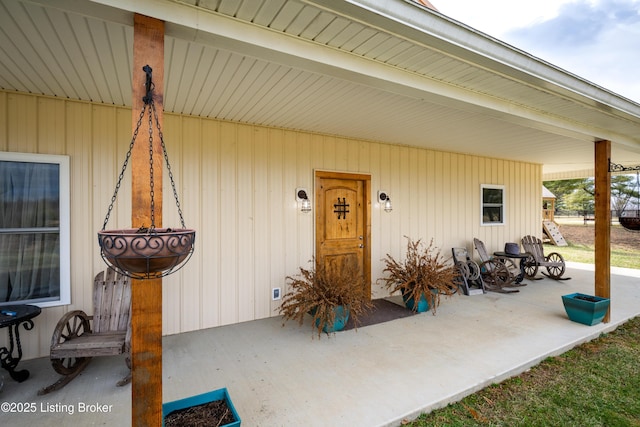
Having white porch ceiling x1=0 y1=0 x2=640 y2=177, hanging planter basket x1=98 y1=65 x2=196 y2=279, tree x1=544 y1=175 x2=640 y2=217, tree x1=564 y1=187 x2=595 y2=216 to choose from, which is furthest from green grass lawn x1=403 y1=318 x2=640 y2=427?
tree x1=564 y1=187 x2=595 y2=216


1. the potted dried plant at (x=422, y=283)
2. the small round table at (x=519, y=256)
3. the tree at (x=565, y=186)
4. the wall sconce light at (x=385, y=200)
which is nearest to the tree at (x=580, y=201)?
the tree at (x=565, y=186)

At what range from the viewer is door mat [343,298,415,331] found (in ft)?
12.9

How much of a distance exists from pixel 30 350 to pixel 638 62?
17522 mm

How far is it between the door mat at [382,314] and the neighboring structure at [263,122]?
438mm

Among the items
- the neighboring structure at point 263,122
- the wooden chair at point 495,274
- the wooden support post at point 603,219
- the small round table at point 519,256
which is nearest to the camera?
the neighboring structure at point 263,122

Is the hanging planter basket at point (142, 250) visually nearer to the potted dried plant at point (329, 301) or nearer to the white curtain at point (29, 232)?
the potted dried plant at point (329, 301)

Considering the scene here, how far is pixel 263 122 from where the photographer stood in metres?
3.88

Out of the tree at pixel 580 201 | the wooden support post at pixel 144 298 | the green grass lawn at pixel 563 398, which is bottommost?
the green grass lawn at pixel 563 398

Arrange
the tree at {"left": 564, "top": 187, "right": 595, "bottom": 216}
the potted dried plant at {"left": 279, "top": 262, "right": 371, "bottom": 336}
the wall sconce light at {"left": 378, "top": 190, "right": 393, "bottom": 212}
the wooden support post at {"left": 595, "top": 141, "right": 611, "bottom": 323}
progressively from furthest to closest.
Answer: the tree at {"left": 564, "top": 187, "right": 595, "bottom": 216} → the wall sconce light at {"left": 378, "top": 190, "right": 393, "bottom": 212} → the wooden support post at {"left": 595, "top": 141, "right": 611, "bottom": 323} → the potted dried plant at {"left": 279, "top": 262, "right": 371, "bottom": 336}

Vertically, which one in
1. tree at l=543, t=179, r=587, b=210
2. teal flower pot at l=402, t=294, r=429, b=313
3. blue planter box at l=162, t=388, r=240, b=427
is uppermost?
tree at l=543, t=179, r=587, b=210

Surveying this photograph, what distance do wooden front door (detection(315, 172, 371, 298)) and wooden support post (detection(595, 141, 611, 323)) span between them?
2.95m

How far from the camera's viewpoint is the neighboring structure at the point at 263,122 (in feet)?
5.86

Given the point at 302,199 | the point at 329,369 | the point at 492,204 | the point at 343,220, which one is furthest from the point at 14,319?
the point at 492,204

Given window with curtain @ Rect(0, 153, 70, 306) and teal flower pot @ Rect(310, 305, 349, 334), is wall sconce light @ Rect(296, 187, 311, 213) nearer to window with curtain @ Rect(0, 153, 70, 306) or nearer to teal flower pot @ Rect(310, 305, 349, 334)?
teal flower pot @ Rect(310, 305, 349, 334)
